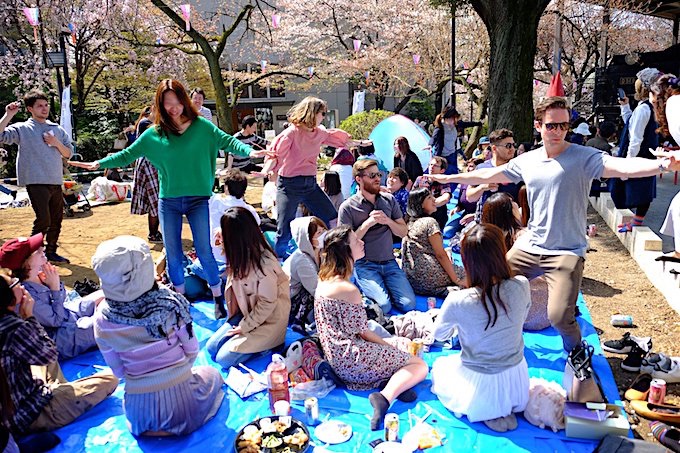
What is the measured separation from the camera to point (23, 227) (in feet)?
28.4

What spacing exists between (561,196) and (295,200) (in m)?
3.09

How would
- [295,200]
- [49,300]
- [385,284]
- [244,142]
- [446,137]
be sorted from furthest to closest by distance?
[244,142], [446,137], [295,200], [385,284], [49,300]

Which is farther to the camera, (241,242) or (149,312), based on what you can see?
(241,242)

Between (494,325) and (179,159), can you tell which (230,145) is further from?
(494,325)

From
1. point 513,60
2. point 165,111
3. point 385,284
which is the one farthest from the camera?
point 513,60

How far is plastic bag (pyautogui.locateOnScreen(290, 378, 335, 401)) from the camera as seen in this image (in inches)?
134

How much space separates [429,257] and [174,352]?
2758 millimetres

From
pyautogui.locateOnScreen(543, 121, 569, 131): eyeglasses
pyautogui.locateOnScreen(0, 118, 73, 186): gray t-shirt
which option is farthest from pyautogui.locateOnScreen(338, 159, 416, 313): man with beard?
pyautogui.locateOnScreen(0, 118, 73, 186): gray t-shirt

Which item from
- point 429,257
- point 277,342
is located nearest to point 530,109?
point 429,257

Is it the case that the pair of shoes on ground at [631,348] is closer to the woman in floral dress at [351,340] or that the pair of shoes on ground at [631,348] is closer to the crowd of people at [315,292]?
the crowd of people at [315,292]

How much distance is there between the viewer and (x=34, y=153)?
5996mm

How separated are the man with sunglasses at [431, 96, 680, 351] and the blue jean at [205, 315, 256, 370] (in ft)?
7.11

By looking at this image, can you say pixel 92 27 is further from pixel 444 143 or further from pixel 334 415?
pixel 334 415

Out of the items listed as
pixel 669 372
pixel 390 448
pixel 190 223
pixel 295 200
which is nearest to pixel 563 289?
pixel 669 372
